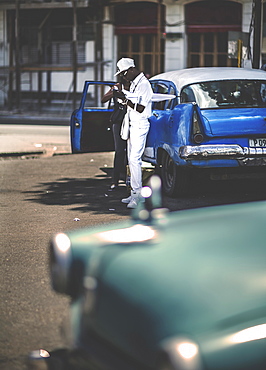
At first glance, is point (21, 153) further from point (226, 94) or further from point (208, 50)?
point (208, 50)

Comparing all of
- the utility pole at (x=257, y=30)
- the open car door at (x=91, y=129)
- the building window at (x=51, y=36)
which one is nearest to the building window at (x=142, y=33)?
the building window at (x=51, y=36)

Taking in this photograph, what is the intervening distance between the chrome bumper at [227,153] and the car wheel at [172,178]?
0.55 m

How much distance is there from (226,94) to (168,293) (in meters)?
7.18

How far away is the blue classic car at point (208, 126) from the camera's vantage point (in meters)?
8.75

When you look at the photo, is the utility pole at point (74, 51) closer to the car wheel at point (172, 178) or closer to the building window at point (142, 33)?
the building window at point (142, 33)

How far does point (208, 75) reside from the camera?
9.66 m

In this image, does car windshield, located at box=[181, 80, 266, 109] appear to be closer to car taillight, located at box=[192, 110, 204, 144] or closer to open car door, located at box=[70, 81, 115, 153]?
car taillight, located at box=[192, 110, 204, 144]

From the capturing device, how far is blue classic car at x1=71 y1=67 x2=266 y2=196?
344 inches

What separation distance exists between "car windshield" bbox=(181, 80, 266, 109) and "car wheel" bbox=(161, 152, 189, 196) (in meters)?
0.85

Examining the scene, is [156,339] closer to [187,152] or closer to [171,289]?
[171,289]

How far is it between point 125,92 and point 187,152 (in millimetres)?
1057

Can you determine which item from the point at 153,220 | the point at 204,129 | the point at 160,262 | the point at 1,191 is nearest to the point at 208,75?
the point at 204,129

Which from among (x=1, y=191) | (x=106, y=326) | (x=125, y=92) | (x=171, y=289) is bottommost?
(x=1, y=191)

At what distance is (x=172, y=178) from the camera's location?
9516 mm
